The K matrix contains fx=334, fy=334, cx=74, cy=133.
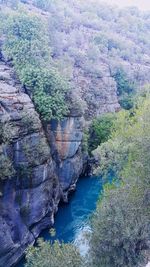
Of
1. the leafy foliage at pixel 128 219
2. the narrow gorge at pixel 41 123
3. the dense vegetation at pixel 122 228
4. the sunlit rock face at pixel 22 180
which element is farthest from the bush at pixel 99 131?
the dense vegetation at pixel 122 228

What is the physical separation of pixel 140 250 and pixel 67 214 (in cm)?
1472

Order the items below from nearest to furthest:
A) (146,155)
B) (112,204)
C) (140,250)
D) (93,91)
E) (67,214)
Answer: (140,250)
(112,204)
(146,155)
(67,214)
(93,91)

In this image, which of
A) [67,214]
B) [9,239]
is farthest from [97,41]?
[9,239]

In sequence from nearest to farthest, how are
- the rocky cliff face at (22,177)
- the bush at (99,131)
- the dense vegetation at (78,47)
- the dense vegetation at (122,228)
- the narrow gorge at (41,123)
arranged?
the dense vegetation at (122,228) → the rocky cliff face at (22,177) → the narrow gorge at (41,123) → the dense vegetation at (78,47) → the bush at (99,131)

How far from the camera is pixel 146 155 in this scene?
16.9 meters

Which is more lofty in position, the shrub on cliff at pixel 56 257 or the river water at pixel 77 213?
the shrub on cliff at pixel 56 257

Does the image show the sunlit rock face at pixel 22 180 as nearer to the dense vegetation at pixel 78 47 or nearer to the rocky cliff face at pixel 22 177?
the rocky cliff face at pixel 22 177

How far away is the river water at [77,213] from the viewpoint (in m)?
25.0

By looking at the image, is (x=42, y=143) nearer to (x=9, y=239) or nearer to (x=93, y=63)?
(x=9, y=239)

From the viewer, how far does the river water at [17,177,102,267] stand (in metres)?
25.0

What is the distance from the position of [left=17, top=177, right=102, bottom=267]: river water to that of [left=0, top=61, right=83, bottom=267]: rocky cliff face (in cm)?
145

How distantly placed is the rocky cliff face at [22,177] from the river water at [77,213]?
1.45m

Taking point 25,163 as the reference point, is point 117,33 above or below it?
above

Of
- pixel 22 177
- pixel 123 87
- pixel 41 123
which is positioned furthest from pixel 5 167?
pixel 123 87
